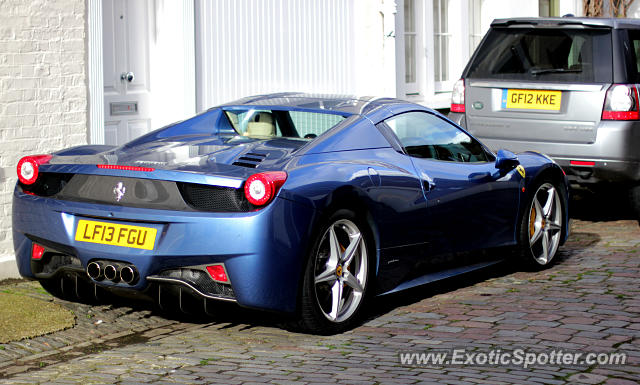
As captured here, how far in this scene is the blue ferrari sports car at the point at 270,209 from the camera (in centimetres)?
556

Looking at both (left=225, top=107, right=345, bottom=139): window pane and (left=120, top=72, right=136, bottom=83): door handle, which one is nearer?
(left=225, top=107, right=345, bottom=139): window pane

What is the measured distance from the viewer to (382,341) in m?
5.89

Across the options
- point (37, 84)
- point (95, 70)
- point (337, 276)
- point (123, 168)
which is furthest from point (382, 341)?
point (95, 70)

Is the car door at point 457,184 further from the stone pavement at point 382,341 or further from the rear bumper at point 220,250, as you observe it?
the rear bumper at point 220,250

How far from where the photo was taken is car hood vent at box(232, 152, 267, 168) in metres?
5.77

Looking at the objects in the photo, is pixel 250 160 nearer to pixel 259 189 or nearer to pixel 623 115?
pixel 259 189

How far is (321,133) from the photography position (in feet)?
20.9

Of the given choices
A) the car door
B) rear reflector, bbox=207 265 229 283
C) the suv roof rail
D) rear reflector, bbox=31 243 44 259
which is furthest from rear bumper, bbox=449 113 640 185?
rear reflector, bbox=31 243 44 259

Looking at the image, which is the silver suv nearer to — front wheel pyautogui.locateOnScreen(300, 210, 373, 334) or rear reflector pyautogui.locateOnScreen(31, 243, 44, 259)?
front wheel pyautogui.locateOnScreen(300, 210, 373, 334)

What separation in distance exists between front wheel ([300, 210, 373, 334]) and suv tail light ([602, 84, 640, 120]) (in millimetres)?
4219

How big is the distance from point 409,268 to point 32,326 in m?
2.29

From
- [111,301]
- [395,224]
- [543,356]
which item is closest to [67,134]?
[111,301]

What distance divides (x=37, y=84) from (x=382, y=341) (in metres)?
3.83

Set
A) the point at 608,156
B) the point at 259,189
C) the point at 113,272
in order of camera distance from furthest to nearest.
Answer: the point at 608,156 → the point at 113,272 → the point at 259,189
